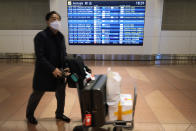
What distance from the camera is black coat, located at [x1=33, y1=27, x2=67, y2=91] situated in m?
2.39

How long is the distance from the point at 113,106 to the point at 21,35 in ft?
21.2

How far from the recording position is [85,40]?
7.16 metres

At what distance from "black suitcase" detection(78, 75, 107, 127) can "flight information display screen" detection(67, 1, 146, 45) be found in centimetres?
505

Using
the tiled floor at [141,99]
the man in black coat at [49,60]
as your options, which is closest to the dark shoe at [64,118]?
the tiled floor at [141,99]

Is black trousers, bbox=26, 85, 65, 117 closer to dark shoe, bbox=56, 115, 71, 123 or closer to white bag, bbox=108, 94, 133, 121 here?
dark shoe, bbox=56, 115, 71, 123

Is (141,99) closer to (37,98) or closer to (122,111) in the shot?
(122,111)

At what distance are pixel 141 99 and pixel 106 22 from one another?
3.99 m

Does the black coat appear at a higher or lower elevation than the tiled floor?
higher

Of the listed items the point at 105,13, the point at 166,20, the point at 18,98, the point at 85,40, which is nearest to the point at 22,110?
the point at 18,98

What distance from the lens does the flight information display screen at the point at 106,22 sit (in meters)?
6.85

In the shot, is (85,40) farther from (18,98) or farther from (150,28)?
(18,98)

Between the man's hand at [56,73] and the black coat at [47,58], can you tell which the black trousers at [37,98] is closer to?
the black coat at [47,58]

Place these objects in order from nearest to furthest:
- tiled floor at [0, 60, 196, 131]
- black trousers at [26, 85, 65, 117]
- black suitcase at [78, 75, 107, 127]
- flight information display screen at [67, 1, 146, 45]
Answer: black suitcase at [78, 75, 107, 127] < black trousers at [26, 85, 65, 117] < tiled floor at [0, 60, 196, 131] < flight information display screen at [67, 1, 146, 45]

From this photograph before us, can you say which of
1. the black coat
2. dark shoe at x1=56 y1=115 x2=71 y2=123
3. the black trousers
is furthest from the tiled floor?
the black coat
